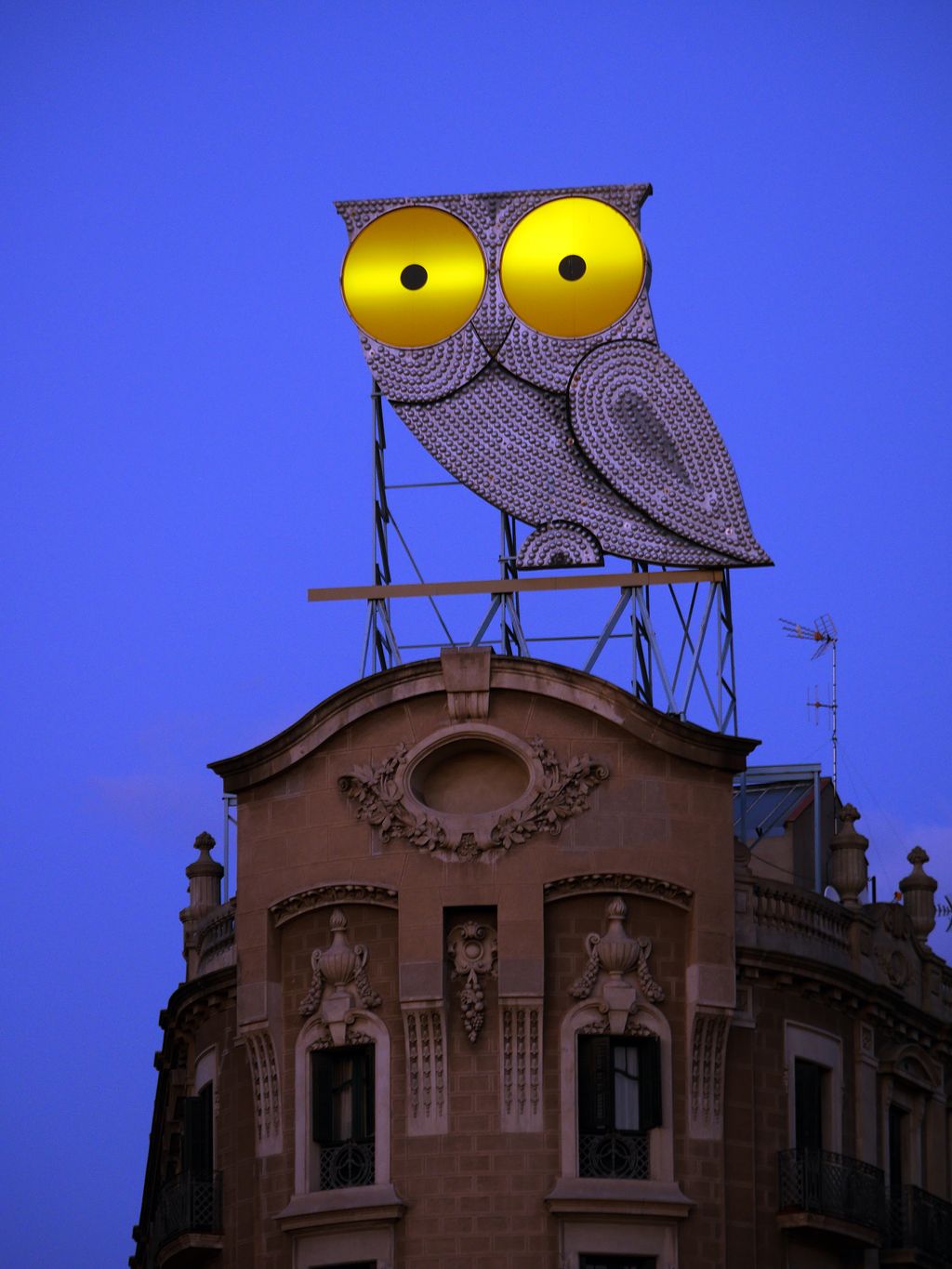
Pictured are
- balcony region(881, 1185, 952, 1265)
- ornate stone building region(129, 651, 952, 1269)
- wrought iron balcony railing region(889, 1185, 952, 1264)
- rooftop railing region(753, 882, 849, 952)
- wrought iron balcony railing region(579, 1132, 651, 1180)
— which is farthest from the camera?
wrought iron balcony railing region(889, 1185, 952, 1264)

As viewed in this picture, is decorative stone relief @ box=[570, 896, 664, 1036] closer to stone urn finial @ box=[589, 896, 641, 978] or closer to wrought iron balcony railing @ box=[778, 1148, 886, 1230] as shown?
stone urn finial @ box=[589, 896, 641, 978]

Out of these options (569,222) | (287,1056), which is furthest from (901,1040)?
(569,222)

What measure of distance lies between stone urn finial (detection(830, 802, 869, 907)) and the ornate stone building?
820 mm

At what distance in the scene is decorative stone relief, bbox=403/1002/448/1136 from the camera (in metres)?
61.2

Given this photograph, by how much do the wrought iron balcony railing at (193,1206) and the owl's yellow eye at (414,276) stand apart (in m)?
16.9

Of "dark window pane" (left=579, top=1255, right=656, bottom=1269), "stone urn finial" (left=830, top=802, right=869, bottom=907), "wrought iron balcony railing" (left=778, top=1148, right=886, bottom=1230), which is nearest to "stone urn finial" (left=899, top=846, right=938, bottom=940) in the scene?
"stone urn finial" (left=830, top=802, right=869, bottom=907)

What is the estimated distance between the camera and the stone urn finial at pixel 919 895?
6794 cm

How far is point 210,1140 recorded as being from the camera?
64.6 meters

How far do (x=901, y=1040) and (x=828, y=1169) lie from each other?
14.2 ft

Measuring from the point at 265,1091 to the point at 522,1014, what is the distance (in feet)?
16.7

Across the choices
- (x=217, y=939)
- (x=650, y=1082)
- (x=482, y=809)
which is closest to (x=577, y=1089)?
(x=650, y=1082)

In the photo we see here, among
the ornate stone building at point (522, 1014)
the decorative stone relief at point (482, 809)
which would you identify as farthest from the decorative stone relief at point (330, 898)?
the decorative stone relief at point (482, 809)

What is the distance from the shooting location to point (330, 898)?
62.9 m

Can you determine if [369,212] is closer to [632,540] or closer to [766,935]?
[632,540]
